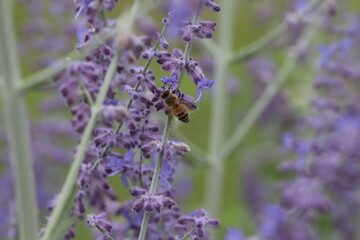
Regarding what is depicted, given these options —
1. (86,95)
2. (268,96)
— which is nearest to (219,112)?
(268,96)

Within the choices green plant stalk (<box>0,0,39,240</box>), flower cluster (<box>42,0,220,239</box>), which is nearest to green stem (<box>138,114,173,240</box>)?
flower cluster (<box>42,0,220,239</box>)

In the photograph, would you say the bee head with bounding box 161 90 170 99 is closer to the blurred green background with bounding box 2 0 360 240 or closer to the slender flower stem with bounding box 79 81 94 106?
the slender flower stem with bounding box 79 81 94 106

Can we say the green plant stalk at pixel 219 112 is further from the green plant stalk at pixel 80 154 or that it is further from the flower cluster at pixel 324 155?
the green plant stalk at pixel 80 154

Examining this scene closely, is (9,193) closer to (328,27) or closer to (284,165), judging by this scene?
(284,165)

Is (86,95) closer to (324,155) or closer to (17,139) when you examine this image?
(17,139)

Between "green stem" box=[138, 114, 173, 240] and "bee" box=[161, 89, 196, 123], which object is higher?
"bee" box=[161, 89, 196, 123]

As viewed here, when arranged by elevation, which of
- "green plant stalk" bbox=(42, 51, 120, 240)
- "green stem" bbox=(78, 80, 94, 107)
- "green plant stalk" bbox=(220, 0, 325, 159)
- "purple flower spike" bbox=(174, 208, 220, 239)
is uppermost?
"green plant stalk" bbox=(220, 0, 325, 159)
